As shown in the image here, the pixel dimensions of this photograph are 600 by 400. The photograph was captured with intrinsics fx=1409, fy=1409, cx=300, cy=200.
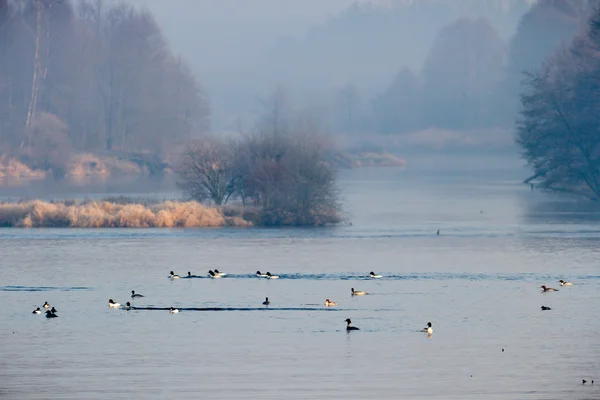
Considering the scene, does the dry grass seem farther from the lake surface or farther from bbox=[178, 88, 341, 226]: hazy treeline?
bbox=[178, 88, 341, 226]: hazy treeline

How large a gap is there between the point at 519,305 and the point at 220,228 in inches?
1140

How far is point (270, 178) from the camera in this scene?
7425cm

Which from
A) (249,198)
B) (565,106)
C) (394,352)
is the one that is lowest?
(394,352)

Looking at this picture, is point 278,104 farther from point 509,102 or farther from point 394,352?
point 394,352

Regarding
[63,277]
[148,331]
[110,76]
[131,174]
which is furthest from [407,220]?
[110,76]

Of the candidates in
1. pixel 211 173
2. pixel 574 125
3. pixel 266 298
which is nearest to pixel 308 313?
pixel 266 298

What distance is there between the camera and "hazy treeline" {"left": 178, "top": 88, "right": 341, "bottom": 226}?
7412 cm

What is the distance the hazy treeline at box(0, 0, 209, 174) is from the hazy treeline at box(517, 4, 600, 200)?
52.8 meters

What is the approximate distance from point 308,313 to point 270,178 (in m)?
28.7

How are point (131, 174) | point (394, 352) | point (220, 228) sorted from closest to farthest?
1. point (394, 352)
2. point (220, 228)
3. point (131, 174)

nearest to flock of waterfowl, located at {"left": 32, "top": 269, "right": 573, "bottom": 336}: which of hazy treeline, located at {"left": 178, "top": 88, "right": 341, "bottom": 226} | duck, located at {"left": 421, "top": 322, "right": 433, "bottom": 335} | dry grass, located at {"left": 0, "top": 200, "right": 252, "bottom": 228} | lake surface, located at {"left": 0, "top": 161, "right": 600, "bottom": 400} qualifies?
duck, located at {"left": 421, "top": 322, "right": 433, "bottom": 335}

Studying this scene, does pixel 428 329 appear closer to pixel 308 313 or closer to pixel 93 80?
pixel 308 313

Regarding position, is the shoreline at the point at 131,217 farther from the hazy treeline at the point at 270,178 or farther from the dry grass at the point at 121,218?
the hazy treeline at the point at 270,178

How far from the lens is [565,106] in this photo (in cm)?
9662
